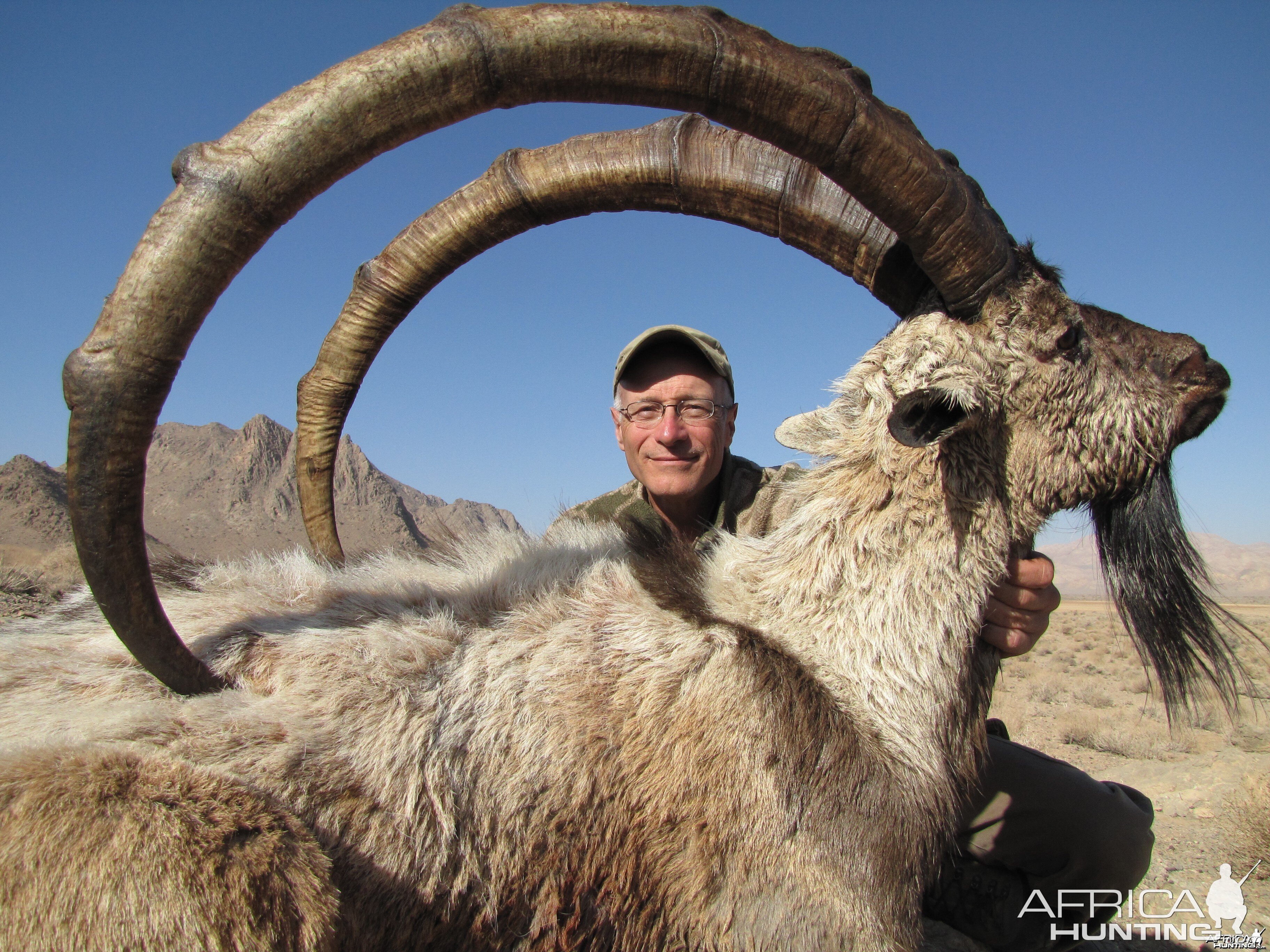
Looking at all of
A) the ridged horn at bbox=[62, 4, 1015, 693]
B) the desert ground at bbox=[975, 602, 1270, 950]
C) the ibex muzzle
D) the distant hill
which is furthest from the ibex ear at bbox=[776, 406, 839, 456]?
the distant hill

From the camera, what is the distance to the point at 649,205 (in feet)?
7.87

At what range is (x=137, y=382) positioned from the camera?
62.0 inches

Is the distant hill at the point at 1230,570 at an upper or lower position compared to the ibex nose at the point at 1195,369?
upper

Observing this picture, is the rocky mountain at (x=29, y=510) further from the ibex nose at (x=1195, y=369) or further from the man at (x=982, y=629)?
the ibex nose at (x=1195, y=369)

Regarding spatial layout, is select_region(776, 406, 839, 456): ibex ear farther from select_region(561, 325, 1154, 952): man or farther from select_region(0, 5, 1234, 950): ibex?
select_region(561, 325, 1154, 952): man

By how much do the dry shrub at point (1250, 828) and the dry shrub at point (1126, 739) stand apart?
2.95 m

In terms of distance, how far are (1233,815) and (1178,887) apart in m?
1.24

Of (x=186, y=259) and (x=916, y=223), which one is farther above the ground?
(x=916, y=223)

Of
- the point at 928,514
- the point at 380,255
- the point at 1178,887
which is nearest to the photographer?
the point at 928,514

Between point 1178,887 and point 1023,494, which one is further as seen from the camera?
point 1178,887

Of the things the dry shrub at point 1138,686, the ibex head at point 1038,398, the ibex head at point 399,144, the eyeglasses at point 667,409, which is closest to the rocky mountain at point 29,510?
the eyeglasses at point 667,409

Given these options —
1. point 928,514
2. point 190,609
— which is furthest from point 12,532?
point 928,514

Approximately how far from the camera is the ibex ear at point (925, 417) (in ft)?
6.69

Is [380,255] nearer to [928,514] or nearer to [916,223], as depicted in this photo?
[916,223]
